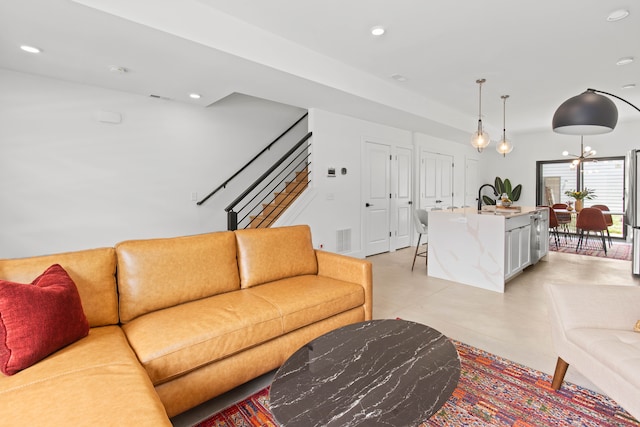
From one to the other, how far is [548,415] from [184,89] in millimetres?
4524

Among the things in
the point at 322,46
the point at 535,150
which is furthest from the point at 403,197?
the point at 535,150

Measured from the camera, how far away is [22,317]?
1373 mm

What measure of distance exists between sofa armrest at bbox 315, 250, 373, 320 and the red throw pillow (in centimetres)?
177

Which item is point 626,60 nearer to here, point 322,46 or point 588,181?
point 322,46

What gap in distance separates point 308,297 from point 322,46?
276 cm

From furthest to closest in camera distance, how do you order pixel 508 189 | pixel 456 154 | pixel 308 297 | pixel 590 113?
1. pixel 508 189
2. pixel 456 154
3. pixel 308 297
4. pixel 590 113

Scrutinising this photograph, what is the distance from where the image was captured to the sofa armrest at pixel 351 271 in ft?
8.37

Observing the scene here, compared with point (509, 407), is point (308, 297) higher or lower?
higher

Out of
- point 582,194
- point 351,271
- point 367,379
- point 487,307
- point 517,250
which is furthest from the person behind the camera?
point 582,194

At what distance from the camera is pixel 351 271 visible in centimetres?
262

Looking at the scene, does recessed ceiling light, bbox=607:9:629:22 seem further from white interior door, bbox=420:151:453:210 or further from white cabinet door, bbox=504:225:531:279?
white interior door, bbox=420:151:453:210

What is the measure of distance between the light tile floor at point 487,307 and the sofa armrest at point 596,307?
499 mm

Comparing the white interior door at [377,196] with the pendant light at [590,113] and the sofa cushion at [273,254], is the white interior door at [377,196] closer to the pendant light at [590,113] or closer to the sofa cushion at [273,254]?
the sofa cushion at [273,254]

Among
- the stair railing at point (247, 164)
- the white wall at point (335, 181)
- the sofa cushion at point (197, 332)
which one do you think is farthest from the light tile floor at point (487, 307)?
the stair railing at point (247, 164)
